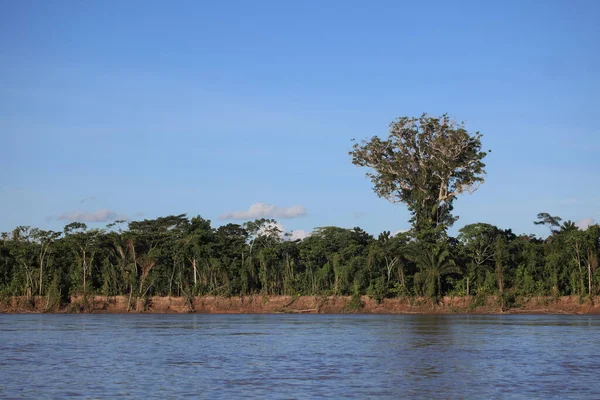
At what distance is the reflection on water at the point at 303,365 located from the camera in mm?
19297

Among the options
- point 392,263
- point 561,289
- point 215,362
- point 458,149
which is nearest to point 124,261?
point 392,263

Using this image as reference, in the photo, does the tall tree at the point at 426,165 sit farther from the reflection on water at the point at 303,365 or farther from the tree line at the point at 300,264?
the reflection on water at the point at 303,365

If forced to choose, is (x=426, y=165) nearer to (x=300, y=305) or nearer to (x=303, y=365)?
(x=300, y=305)

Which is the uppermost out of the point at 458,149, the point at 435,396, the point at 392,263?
the point at 458,149

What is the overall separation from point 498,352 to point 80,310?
5380 cm

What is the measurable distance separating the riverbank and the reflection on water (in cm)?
2895

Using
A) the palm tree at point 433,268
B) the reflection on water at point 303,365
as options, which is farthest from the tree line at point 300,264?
the reflection on water at point 303,365

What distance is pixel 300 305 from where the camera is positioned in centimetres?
7338

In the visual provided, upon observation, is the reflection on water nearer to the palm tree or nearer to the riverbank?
the palm tree

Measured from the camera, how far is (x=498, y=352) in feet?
96.9

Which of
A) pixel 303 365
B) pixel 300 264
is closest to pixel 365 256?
pixel 300 264

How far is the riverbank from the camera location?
68875 millimetres

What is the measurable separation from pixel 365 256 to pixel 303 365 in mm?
48982

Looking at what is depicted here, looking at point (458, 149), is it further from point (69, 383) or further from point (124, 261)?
point (69, 383)
